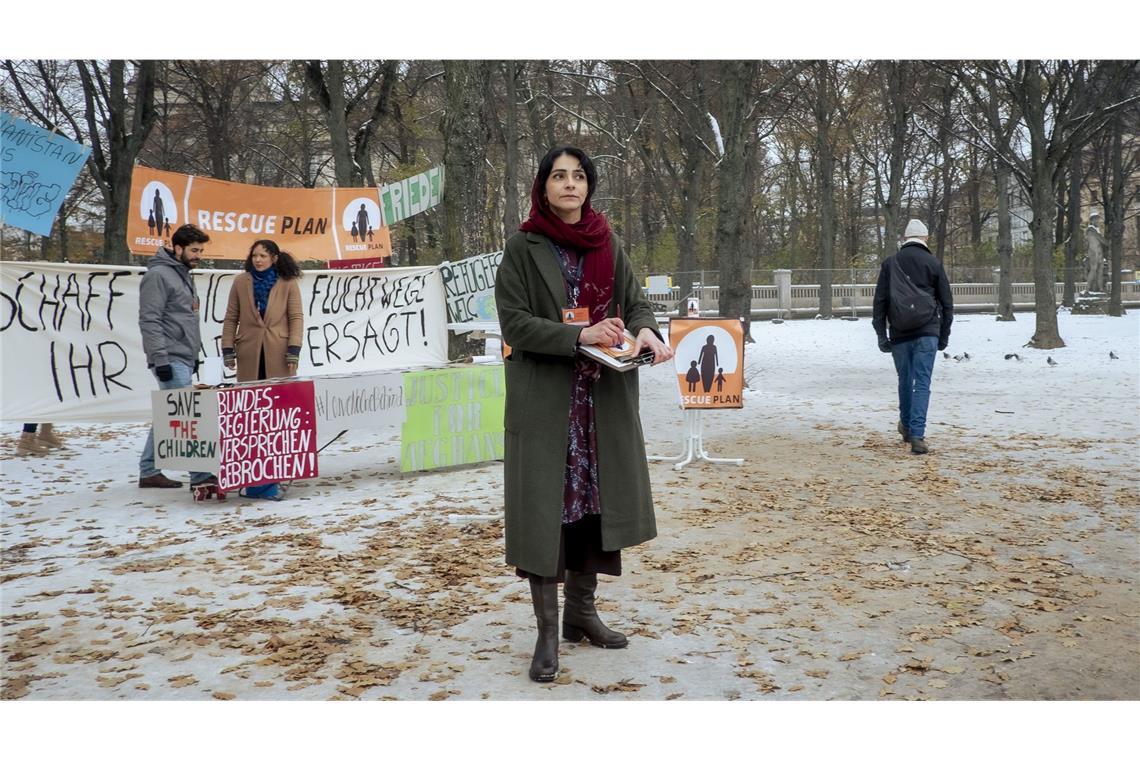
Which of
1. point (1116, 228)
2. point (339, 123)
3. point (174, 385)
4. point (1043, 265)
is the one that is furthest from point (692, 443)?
point (1116, 228)

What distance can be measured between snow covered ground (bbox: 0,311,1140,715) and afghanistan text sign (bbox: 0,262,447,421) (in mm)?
687

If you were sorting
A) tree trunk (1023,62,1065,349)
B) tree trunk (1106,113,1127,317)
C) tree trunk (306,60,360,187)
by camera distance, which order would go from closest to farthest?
tree trunk (306,60,360,187), tree trunk (1023,62,1065,349), tree trunk (1106,113,1127,317)

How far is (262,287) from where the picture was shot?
809 cm

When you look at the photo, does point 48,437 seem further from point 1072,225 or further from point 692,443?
point 1072,225

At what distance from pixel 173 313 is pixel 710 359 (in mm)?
4593

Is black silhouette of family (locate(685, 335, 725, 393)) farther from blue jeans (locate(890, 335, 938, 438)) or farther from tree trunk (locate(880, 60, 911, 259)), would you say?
tree trunk (locate(880, 60, 911, 259))

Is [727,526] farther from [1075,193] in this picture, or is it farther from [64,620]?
[1075,193]

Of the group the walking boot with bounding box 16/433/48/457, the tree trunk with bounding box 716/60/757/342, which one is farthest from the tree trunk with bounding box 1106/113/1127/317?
the walking boot with bounding box 16/433/48/457

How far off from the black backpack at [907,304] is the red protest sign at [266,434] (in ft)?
16.9

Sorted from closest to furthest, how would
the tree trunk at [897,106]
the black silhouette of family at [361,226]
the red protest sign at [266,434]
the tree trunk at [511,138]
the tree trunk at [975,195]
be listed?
1. the red protest sign at [266,434]
2. the black silhouette of family at [361,226]
3. the tree trunk at [511,138]
4. the tree trunk at [897,106]
5. the tree trunk at [975,195]

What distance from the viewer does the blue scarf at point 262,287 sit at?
8.06 m

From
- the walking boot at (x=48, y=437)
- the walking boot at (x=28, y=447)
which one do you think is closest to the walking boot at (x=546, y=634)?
the walking boot at (x=28, y=447)

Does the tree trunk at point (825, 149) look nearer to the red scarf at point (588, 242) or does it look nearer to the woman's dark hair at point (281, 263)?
the woman's dark hair at point (281, 263)

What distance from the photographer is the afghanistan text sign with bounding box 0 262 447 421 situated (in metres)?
8.92
